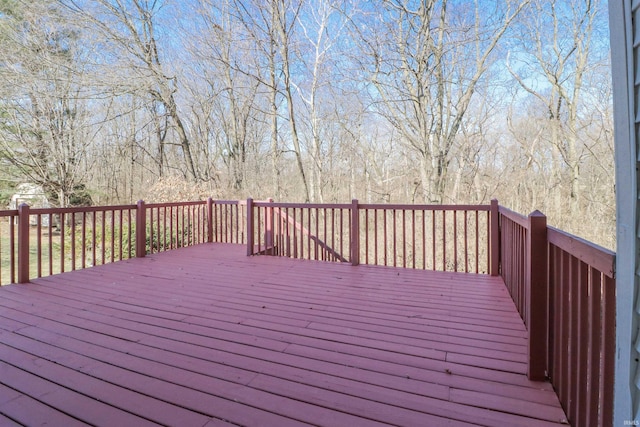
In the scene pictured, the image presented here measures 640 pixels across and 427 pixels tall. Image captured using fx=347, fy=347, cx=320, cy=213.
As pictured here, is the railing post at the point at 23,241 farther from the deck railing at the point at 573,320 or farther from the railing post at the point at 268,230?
the deck railing at the point at 573,320

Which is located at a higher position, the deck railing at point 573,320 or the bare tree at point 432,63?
the bare tree at point 432,63

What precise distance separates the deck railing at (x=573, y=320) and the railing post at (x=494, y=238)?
245 centimetres

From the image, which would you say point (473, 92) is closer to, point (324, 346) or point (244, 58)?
point (244, 58)

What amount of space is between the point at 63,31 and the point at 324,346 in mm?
10882

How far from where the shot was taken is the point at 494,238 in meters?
4.18

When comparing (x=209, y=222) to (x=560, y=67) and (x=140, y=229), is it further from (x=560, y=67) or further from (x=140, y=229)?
(x=560, y=67)

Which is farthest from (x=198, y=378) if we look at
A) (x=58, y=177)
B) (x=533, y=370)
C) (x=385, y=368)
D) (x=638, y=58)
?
(x=58, y=177)

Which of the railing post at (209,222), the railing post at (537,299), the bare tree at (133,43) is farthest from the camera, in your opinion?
the bare tree at (133,43)

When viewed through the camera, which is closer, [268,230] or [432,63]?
[268,230]

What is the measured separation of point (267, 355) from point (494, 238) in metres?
3.20

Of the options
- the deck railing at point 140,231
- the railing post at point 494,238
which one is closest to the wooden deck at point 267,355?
the railing post at point 494,238

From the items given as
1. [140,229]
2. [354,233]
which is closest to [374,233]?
[354,233]

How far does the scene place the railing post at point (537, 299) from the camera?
1.83 m

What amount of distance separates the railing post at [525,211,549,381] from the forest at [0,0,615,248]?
686 cm
